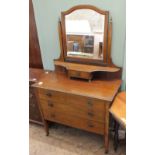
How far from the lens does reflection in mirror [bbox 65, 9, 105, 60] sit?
1758 millimetres

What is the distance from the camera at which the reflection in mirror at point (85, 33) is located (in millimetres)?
1758

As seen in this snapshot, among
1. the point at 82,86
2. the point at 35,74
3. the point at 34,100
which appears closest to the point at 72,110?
the point at 82,86

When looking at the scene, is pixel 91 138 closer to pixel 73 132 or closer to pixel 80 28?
pixel 73 132

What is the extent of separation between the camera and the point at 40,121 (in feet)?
7.54

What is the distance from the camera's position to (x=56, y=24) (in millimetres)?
2021

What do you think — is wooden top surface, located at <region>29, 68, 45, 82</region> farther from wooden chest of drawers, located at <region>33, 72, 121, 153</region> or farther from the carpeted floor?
the carpeted floor

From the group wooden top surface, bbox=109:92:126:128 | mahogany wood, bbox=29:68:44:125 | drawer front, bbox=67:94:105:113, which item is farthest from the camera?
mahogany wood, bbox=29:68:44:125

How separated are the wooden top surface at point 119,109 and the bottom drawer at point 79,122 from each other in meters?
0.29

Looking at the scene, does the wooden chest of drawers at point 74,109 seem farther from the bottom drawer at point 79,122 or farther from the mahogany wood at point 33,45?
the mahogany wood at point 33,45

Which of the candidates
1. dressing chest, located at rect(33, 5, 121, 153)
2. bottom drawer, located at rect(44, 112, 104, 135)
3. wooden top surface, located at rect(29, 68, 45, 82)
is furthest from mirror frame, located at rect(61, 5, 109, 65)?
bottom drawer, located at rect(44, 112, 104, 135)

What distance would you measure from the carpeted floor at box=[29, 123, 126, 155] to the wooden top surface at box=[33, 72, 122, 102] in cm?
77

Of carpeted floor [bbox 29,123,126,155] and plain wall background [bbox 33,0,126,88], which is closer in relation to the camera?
plain wall background [bbox 33,0,126,88]

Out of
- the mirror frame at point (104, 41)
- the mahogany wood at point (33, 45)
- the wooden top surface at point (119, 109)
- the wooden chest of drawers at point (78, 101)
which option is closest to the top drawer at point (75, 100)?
the wooden chest of drawers at point (78, 101)
